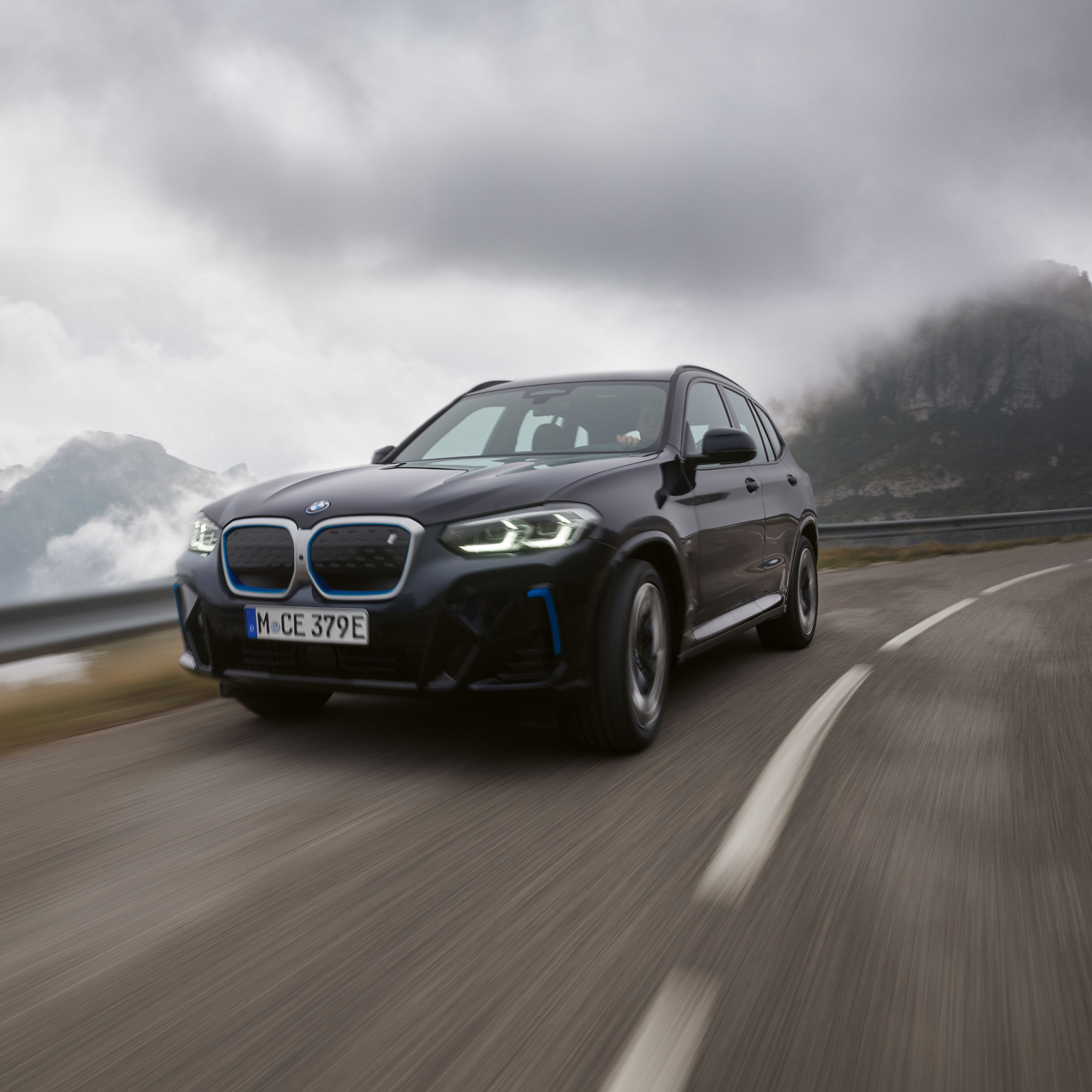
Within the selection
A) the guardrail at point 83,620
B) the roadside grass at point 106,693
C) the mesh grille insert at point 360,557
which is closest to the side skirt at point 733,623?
the mesh grille insert at point 360,557

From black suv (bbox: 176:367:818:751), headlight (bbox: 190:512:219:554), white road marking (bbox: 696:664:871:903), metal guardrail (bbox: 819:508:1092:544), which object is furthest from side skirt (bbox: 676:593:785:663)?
metal guardrail (bbox: 819:508:1092:544)

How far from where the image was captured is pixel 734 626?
5434 mm

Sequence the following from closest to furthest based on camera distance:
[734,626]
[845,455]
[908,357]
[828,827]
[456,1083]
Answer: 1. [456,1083]
2. [828,827]
3. [734,626]
4. [845,455]
5. [908,357]

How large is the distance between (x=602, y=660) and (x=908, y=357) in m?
137

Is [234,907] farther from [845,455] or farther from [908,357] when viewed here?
[908,357]

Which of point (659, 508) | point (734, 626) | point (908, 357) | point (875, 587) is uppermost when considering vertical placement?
point (908, 357)

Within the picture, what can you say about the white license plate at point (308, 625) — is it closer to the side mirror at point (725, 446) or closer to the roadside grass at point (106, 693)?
the roadside grass at point (106, 693)

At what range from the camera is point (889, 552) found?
17.5 metres

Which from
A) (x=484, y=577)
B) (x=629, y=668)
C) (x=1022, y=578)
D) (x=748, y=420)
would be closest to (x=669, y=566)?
A: (x=629, y=668)

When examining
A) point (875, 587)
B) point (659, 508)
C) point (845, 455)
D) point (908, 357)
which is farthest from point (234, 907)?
point (908, 357)

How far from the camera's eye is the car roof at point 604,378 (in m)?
5.46

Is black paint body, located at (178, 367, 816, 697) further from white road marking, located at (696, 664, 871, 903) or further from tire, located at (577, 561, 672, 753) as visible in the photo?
white road marking, located at (696, 664, 871, 903)

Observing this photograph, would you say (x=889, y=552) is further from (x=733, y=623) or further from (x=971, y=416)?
(x=971, y=416)

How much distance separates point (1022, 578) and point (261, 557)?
11.2 meters
